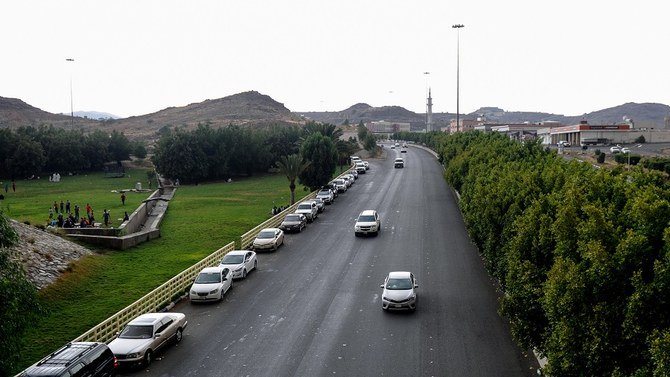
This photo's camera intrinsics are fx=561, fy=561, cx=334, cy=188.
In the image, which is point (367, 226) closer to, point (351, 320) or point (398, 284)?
point (398, 284)

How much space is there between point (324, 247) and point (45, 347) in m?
17.2

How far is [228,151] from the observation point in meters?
82.4

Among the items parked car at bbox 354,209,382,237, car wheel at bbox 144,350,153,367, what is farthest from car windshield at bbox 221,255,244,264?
parked car at bbox 354,209,382,237

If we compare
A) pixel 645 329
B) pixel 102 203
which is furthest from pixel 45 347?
pixel 102 203

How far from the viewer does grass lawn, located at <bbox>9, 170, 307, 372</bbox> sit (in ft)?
69.7

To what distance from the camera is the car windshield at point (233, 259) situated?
26984mm

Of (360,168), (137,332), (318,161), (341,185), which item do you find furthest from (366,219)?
(360,168)

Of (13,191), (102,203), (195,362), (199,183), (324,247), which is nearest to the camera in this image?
(195,362)

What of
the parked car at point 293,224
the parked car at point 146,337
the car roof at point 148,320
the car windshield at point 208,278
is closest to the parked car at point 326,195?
the parked car at point 293,224

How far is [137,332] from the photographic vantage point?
17500 mm

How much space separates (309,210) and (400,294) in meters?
22.2

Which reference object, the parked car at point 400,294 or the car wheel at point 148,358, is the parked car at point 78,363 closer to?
the car wheel at point 148,358

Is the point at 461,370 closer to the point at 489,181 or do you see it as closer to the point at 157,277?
the point at 489,181

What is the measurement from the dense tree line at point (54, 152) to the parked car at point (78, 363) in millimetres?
76497
